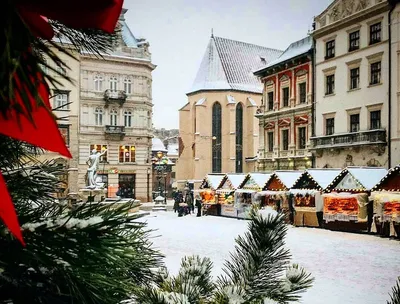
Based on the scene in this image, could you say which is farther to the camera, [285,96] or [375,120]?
[285,96]

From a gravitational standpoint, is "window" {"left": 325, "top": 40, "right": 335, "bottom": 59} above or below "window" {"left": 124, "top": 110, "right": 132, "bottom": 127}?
above

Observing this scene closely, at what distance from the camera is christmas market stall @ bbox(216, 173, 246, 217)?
17.3m

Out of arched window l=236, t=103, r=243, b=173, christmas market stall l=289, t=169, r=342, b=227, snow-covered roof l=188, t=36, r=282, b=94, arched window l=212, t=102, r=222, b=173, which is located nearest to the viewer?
christmas market stall l=289, t=169, r=342, b=227

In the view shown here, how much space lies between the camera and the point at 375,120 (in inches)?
558

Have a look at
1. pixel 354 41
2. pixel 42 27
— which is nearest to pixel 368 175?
pixel 354 41

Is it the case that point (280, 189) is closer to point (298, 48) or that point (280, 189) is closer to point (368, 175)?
point (368, 175)

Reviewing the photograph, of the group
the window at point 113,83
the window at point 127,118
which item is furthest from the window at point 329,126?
the window at point 113,83

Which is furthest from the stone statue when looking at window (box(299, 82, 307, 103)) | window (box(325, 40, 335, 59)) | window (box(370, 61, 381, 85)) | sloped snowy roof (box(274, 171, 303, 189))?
window (box(299, 82, 307, 103))

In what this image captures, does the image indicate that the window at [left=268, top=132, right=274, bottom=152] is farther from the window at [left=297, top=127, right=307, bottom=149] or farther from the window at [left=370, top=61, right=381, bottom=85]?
the window at [left=370, top=61, right=381, bottom=85]

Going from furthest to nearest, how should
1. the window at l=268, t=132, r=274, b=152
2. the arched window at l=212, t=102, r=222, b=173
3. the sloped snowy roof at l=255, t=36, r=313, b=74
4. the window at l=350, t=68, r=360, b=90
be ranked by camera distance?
the arched window at l=212, t=102, r=222, b=173, the window at l=268, t=132, r=274, b=152, the sloped snowy roof at l=255, t=36, r=313, b=74, the window at l=350, t=68, r=360, b=90

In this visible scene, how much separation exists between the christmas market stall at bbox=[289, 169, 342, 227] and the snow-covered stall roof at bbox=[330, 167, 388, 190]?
18.5 inches

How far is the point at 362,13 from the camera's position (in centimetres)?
1498

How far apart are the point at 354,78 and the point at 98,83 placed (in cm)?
1136

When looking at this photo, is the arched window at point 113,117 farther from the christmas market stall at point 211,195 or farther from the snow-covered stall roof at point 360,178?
the snow-covered stall roof at point 360,178
